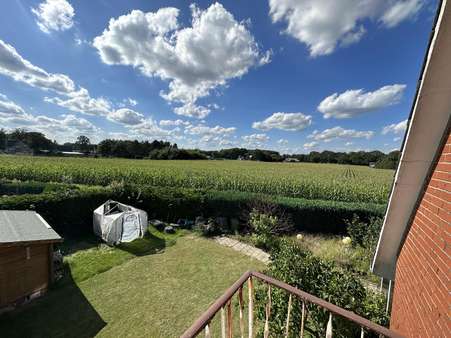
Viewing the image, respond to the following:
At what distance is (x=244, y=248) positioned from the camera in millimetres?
8062

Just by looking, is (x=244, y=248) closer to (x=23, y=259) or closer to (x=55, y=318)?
(x=55, y=318)

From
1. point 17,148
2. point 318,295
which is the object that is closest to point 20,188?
point 318,295

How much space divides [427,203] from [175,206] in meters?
9.67

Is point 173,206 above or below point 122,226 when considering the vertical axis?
above

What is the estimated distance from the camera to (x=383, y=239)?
321 cm

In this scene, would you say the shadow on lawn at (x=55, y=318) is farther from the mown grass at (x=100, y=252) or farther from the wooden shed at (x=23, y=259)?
the mown grass at (x=100, y=252)

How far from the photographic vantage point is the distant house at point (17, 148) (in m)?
47.4

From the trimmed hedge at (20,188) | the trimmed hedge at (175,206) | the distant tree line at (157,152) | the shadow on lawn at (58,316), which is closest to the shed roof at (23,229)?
the shadow on lawn at (58,316)

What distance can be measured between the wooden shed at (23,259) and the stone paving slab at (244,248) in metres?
5.65

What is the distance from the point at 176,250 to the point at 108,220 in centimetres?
288

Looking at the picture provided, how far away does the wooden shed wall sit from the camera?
4447mm

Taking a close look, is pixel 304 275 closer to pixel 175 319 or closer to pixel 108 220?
pixel 175 319

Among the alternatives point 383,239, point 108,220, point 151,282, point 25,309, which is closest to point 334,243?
point 383,239

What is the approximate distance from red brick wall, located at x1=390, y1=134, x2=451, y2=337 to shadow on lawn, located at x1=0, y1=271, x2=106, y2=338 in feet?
17.6
